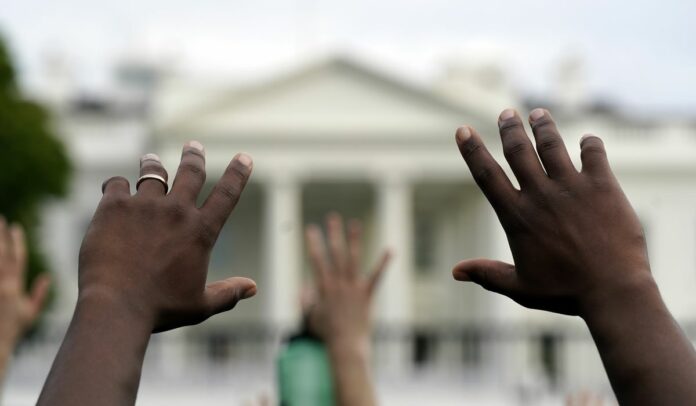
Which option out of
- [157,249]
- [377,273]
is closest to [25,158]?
[377,273]

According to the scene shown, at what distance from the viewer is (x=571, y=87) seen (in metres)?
55.2

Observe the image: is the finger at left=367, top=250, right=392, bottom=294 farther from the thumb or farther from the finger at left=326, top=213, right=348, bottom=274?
the thumb

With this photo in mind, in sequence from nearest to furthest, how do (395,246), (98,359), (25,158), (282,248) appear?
1. (98,359)
2. (25,158)
3. (395,246)
4. (282,248)

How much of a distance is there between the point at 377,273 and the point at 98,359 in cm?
179

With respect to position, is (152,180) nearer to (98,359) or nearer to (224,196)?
(224,196)

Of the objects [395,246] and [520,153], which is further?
[395,246]

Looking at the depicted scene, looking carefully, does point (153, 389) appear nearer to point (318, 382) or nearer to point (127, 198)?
point (318, 382)

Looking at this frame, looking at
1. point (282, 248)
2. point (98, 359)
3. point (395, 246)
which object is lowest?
point (98, 359)

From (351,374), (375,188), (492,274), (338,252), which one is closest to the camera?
(492,274)

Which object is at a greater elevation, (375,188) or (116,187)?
(375,188)

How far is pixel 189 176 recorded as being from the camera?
1.89 metres

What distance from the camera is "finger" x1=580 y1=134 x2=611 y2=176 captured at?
186 centimetres

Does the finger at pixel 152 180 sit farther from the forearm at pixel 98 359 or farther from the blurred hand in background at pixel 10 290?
the blurred hand in background at pixel 10 290

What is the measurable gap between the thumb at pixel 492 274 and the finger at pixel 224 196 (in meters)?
0.37
